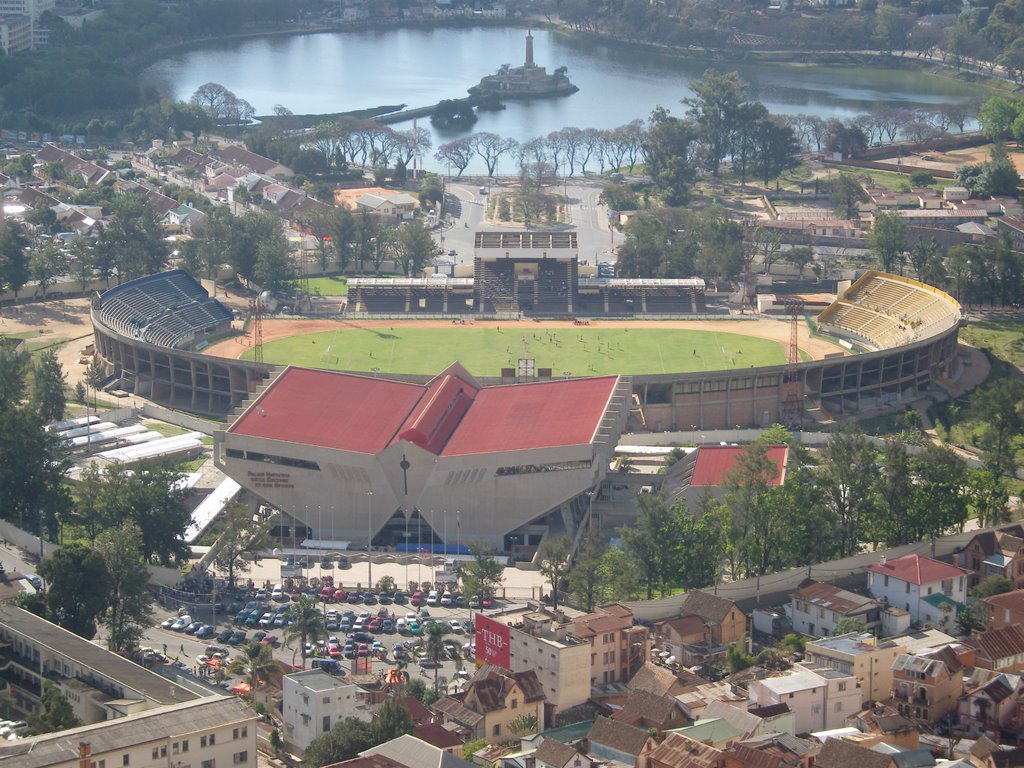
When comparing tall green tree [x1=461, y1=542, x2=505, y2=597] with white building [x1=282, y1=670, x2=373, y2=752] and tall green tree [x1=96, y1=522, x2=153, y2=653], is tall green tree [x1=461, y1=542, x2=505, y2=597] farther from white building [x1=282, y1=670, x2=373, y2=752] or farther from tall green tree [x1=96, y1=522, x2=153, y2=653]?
white building [x1=282, y1=670, x2=373, y2=752]

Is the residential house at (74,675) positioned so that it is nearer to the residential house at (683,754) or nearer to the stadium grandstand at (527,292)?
the residential house at (683,754)

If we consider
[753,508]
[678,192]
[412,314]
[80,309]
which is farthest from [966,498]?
[678,192]

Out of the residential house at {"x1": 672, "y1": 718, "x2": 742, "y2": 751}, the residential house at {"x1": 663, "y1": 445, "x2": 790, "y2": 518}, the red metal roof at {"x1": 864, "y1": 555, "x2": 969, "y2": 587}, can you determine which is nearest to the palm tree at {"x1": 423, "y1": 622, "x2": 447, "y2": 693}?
the residential house at {"x1": 672, "y1": 718, "x2": 742, "y2": 751}

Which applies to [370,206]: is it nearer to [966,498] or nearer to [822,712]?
[966,498]

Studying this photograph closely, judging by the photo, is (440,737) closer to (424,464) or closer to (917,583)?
(917,583)

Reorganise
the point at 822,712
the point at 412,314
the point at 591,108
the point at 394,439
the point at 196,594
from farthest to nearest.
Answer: the point at 591,108
the point at 412,314
the point at 394,439
the point at 196,594
the point at 822,712

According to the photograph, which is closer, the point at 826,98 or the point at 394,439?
the point at 394,439
